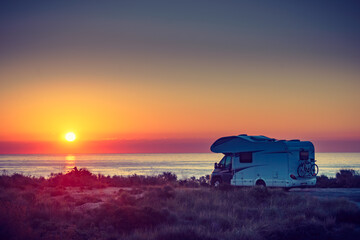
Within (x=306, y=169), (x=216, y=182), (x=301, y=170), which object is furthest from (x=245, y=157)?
(x=306, y=169)

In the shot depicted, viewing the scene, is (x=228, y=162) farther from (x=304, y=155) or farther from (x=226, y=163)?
(x=304, y=155)

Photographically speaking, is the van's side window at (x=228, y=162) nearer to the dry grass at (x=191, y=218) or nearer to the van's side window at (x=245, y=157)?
the van's side window at (x=245, y=157)

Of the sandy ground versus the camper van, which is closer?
the sandy ground

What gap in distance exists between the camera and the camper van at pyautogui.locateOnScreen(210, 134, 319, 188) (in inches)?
791

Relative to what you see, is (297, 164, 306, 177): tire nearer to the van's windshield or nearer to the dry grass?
the dry grass

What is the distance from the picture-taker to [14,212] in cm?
1052

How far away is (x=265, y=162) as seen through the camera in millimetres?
20844

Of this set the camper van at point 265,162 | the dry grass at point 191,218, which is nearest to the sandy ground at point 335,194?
the camper van at point 265,162

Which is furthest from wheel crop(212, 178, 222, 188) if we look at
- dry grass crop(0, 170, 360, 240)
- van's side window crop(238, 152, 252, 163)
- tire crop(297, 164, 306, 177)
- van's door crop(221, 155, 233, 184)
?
dry grass crop(0, 170, 360, 240)

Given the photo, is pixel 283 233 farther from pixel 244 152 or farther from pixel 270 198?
pixel 244 152

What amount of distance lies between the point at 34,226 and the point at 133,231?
290 centimetres

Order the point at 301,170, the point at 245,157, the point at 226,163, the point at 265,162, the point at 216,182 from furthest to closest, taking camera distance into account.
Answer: the point at 216,182, the point at 226,163, the point at 245,157, the point at 265,162, the point at 301,170

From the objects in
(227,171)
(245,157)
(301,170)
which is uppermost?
(245,157)

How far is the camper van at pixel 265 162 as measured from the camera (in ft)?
65.9
